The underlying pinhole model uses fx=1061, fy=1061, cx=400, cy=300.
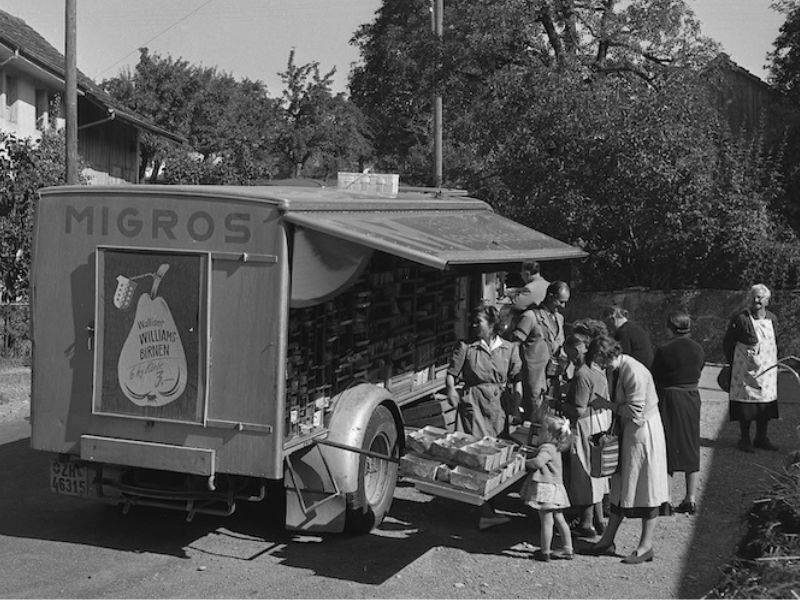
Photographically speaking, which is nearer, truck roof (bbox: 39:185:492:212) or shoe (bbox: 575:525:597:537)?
truck roof (bbox: 39:185:492:212)

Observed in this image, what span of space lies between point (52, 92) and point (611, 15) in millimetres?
13289

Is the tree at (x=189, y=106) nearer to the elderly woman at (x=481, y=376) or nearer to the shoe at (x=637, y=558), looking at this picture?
the elderly woman at (x=481, y=376)

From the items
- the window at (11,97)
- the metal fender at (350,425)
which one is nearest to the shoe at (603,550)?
the metal fender at (350,425)

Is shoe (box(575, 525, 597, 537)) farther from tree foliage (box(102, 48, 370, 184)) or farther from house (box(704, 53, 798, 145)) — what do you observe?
tree foliage (box(102, 48, 370, 184))

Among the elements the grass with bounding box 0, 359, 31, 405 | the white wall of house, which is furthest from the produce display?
the white wall of house

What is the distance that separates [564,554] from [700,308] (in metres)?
10.3

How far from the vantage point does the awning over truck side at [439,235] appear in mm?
7180

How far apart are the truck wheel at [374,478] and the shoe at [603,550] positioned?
1.70 metres

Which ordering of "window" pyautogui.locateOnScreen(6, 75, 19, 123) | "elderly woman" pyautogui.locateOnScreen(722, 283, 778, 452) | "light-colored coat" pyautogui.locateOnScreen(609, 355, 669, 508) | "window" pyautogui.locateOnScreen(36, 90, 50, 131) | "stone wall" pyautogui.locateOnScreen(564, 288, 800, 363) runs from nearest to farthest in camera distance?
1. "light-colored coat" pyautogui.locateOnScreen(609, 355, 669, 508)
2. "elderly woman" pyautogui.locateOnScreen(722, 283, 778, 452)
3. "stone wall" pyautogui.locateOnScreen(564, 288, 800, 363)
4. "window" pyautogui.locateOnScreen(6, 75, 19, 123)
5. "window" pyautogui.locateOnScreen(36, 90, 50, 131)

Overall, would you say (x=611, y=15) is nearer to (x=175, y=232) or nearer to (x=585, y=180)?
(x=585, y=180)

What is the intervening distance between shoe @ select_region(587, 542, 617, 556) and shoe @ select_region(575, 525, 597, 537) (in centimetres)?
36

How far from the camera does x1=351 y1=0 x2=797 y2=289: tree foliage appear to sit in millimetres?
16953

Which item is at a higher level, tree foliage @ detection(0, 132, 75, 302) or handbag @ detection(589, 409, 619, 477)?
tree foliage @ detection(0, 132, 75, 302)

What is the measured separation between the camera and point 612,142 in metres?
16.9
